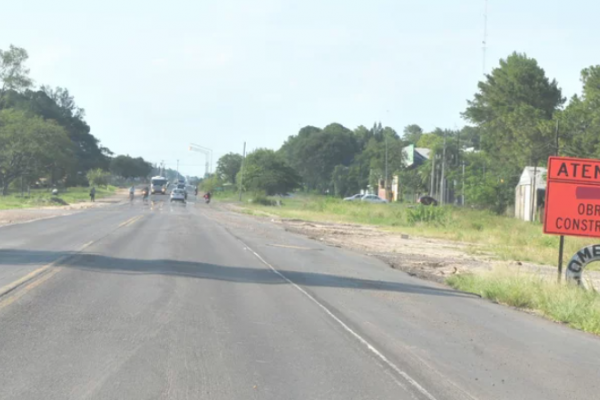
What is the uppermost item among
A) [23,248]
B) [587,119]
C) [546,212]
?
[587,119]

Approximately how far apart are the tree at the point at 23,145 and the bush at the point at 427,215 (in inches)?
2079

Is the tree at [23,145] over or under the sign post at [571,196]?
over

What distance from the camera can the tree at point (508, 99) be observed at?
239 feet

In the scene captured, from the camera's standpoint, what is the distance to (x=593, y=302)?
13453mm

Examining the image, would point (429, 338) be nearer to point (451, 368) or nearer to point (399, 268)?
point (451, 368)

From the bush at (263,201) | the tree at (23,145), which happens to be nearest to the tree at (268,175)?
the bush at (263,201)

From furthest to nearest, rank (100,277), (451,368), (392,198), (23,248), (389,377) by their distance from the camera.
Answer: (392,198) → (23,248) → (100,277) → (451,368) → (389,377)

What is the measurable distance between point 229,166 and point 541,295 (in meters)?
148

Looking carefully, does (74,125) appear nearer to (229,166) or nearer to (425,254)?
(229,166)

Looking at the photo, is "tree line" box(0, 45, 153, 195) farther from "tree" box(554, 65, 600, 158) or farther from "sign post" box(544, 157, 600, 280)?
"sign post" box(544, 157, 600, 280)

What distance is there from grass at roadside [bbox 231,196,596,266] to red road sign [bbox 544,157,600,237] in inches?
343

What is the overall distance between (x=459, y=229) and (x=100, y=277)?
28385 millimetres

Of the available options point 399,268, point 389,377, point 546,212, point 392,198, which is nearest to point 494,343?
point 389,377

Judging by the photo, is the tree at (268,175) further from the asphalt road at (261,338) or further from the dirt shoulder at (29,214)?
the asphalt road at (261,338)
